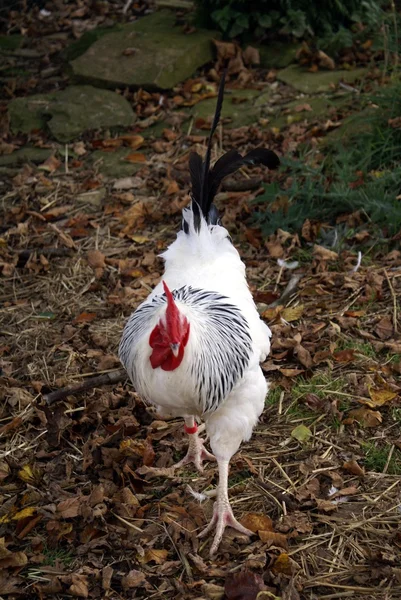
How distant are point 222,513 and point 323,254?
2.36 m

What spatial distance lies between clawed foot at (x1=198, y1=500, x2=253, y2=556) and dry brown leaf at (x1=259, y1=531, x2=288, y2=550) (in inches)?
4.3

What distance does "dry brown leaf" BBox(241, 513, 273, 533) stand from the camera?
3484 millimetres

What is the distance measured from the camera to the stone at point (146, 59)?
25.8 feet

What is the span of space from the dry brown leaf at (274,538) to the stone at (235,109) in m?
4.67

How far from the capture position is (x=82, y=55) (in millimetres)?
8273

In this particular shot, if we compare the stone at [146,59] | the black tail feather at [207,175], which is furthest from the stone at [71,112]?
the black tail feather at [207,175]

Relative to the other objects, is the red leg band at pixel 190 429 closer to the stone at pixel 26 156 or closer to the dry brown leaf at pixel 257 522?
the dry brown leaf at pixel 257 522

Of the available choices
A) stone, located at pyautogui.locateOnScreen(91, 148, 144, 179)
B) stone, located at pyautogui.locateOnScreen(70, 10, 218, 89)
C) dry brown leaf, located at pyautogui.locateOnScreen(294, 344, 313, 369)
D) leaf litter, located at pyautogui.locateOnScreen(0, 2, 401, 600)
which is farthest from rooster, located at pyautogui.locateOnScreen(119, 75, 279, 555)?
stone, located at pyautogui.locateOnScreen(70, 10, 218, 89)

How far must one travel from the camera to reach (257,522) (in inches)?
138

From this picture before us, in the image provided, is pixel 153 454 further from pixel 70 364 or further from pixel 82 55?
pixel 82 55

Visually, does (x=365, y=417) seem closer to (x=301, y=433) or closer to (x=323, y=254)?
(x=301, y=433)

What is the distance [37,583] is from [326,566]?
1312 mm

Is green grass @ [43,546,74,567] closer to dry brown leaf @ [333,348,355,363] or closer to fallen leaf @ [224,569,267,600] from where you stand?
fallen leaf @ [224,569,267,600]

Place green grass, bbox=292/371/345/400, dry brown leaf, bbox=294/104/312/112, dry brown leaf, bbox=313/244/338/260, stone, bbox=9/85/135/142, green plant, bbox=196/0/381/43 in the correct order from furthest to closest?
green plant, bbox=196/0/381/43 < stone, bbox=9/85/135/142 < dry brown leaf, bbox=294/104/312/112 < dry brown leaf, bbox=313/244/338/260 < green grass, bbox=292/371/345/400
